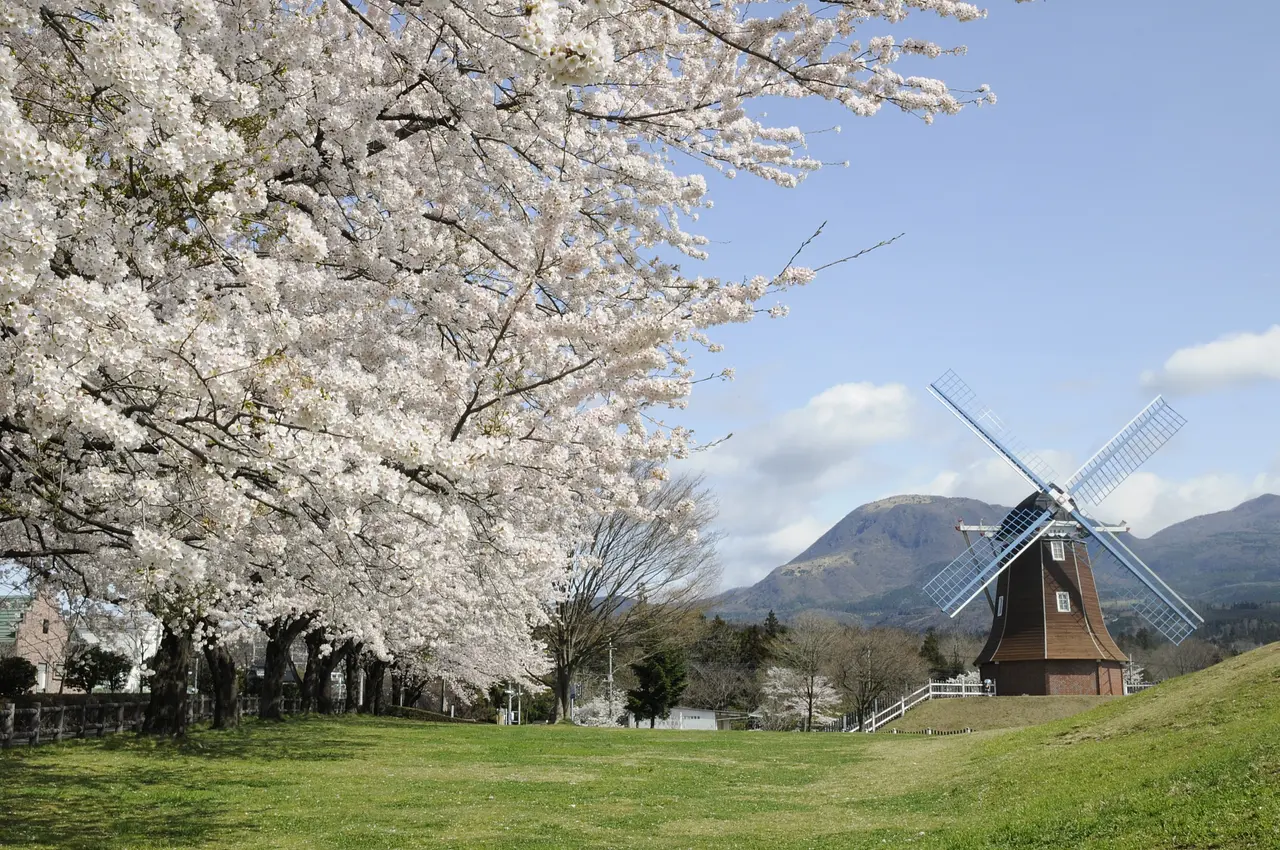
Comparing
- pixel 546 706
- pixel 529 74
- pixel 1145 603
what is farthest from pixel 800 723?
pixel 529 74

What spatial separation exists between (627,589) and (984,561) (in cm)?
1796

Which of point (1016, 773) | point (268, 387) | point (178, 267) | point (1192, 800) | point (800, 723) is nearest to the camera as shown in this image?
point (268, 387)

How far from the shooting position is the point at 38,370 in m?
5.02

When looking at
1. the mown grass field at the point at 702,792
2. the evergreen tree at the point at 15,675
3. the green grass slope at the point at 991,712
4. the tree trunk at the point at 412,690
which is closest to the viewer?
the mown grass field at the point at 702,792

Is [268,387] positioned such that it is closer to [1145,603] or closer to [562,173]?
[562,173]

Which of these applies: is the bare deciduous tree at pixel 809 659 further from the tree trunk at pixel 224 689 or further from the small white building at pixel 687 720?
the tree trunk at pixel 224 689

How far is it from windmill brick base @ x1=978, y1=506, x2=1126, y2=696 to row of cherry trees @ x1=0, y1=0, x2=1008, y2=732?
119 feet

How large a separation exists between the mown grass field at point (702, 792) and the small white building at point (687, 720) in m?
43.9

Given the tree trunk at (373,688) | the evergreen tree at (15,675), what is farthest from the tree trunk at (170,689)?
the tree trunk at (373,688)

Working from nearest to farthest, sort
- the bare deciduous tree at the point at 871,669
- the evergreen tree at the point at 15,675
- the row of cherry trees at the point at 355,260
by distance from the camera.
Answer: the row of cherry trees at the point at 355,260
the evergreen tree at the point at 15,675
the bare deciduous tree at the point at 871,669

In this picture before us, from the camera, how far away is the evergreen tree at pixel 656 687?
59812 mm

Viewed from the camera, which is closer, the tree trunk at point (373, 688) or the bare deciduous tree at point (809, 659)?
the tree trunk at point (373, 688)

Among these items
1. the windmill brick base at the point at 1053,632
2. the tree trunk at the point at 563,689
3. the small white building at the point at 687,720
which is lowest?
the small white building at the point at 687,720

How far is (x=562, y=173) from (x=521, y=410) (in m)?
2.41
